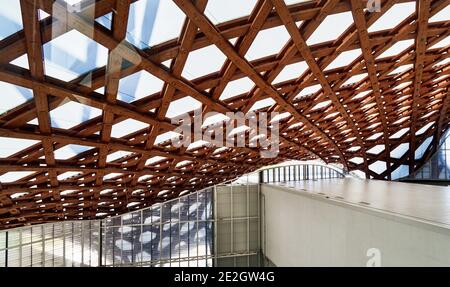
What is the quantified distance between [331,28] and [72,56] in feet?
22.8

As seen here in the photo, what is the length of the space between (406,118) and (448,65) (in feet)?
42.6

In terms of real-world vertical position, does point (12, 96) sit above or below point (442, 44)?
below

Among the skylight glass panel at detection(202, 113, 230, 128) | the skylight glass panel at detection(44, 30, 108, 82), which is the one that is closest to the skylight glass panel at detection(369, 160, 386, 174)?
the skylight glass panel at detection(202, 113, 230, 128)

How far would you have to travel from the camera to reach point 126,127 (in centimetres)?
1079

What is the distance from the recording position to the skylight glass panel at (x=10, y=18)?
Answer: 16.1 feet

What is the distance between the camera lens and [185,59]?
750 cm

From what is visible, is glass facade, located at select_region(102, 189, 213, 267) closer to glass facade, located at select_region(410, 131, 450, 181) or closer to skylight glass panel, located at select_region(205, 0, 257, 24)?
skylight glass panel, located at select_region(205, 0, 257, 24)

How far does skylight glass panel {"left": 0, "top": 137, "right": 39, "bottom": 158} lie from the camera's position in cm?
893

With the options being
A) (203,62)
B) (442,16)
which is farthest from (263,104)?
(442,16)

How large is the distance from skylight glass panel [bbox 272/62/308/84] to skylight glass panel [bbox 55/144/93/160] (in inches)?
307

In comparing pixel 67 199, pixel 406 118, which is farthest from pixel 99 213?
pixel 406 118

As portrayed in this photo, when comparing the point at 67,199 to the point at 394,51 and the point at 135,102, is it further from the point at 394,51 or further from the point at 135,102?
the point at 394,51

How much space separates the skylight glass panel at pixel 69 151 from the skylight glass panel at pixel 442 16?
13277 millimetres

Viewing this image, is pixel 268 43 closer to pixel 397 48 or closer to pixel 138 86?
pixel 138 86
